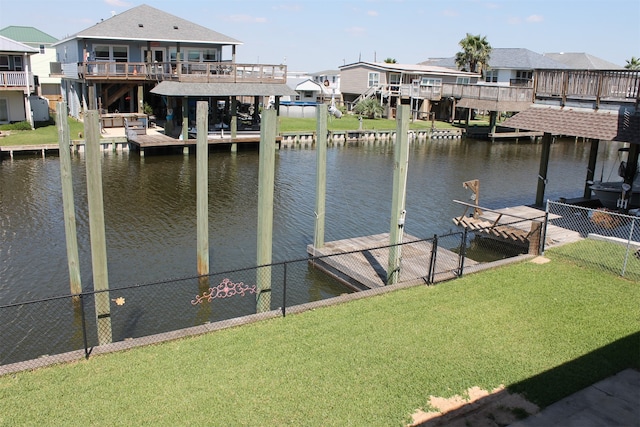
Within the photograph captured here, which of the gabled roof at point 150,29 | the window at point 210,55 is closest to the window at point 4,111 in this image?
the gabled roof at point 150,29

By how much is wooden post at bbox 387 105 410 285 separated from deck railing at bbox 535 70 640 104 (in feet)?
29.7

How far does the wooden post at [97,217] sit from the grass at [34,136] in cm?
2546

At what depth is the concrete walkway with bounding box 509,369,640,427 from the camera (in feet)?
25.9

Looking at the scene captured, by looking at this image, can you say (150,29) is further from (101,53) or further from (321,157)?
(321,157)

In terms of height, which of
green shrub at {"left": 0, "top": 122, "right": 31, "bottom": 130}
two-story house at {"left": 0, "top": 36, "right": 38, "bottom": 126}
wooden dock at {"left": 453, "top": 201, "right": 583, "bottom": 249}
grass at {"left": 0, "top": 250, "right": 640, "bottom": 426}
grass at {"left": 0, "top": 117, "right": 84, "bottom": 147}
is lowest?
grass at {"left": 0, "top": 250, "right": 640, "bottom": 426}

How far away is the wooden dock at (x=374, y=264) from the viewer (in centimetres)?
1461

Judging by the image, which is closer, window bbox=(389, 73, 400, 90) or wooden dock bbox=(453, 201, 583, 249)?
wooden dock bbox=(453, 201, 583, 249)

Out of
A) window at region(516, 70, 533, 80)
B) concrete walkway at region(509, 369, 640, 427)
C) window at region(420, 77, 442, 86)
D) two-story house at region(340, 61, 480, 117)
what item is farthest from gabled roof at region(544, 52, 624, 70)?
concrete walkway at region(509, 369, 640, 427)

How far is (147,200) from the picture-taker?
2441 centimetres

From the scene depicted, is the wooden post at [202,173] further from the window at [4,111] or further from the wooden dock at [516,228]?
the window at [4,111]

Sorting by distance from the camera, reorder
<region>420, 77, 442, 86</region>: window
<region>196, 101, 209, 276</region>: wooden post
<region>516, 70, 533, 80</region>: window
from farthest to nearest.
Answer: <region>516, 70, 533, 80</region>: window → <region>420, 77, 442, 86</region>: window → <region>196, 101, 209, 276</region>: wooden post

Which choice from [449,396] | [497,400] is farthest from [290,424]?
[497,400]

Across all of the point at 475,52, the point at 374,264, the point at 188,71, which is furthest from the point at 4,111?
the point at 475,52

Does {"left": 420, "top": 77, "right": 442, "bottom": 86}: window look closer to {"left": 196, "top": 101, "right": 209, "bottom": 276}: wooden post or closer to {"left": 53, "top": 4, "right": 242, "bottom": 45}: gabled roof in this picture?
{"left": 53, "top": 4, "right": 242, "bottom": 45}: gabled roof
